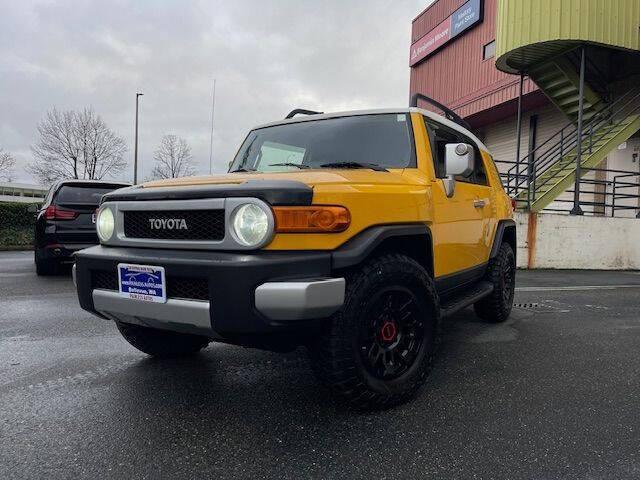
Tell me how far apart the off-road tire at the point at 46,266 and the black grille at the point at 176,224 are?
578cm

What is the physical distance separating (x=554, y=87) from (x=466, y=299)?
451 inches

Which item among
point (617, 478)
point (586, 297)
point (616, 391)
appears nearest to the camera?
point (617, 478)

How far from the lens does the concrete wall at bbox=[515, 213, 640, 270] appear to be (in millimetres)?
10586

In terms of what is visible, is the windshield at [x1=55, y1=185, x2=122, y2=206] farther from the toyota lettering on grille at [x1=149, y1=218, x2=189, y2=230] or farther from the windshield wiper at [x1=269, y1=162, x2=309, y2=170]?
the toyota lettering on grille at [x1=149, y1=218, x2=189, y2=230]

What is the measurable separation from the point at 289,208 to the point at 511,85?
49.7 ft

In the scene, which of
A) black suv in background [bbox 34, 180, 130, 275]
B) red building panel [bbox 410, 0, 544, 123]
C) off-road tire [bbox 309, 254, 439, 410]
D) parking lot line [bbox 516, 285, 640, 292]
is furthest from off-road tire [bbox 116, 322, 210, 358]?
red building panel [bbox 410, 0, 544, 123]

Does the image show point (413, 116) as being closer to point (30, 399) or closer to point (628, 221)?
point (30, 399)

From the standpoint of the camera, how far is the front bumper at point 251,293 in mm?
2148

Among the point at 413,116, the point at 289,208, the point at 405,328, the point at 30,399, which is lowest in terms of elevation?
the point at 30,399

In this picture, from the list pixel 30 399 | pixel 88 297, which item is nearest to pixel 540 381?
pixel 88 297

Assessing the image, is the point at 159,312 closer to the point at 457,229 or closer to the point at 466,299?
the point at 457,229

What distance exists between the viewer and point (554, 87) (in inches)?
505

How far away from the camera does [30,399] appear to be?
2744mm

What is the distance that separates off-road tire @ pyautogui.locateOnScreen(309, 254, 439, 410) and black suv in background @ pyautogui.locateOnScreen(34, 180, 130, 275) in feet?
19.7
